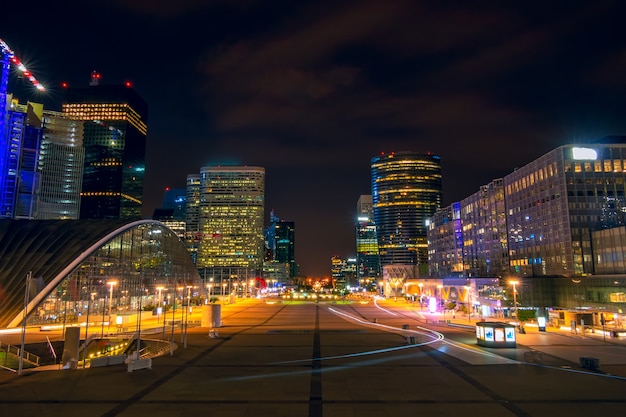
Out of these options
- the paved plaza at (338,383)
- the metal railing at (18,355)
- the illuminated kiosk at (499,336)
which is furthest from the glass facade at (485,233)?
the metal railing at (18,355)

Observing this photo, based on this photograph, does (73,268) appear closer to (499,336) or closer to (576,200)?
(499,336)

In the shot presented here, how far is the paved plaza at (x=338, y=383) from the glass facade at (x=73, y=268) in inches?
1040

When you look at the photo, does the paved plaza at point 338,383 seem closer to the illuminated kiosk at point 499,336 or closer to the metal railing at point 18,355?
the illuminated kiosk at point 499,336

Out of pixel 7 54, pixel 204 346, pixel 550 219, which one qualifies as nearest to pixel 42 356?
pixel 204 346

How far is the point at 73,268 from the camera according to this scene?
67312mm

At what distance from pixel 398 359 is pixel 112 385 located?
2058 cm

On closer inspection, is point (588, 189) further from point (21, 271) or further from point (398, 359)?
point (21, 271)

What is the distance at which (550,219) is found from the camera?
117625 millimetres

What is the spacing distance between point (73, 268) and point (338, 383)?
56076mm

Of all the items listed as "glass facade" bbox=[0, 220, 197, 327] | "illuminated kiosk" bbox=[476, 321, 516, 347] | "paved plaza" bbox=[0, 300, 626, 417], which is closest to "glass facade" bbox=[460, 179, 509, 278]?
"illuminated kiosk" bbox=[476, 321, 516, 347]

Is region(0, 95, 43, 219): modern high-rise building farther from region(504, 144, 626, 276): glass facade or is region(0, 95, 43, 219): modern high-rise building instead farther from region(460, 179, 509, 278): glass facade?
region(504, 144, 626, 276): glass facade

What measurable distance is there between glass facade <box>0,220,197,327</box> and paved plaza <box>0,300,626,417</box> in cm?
2643

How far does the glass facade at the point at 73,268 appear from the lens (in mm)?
63094

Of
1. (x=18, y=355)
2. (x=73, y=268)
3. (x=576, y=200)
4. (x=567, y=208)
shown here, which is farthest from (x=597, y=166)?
(x=18, y=355)
